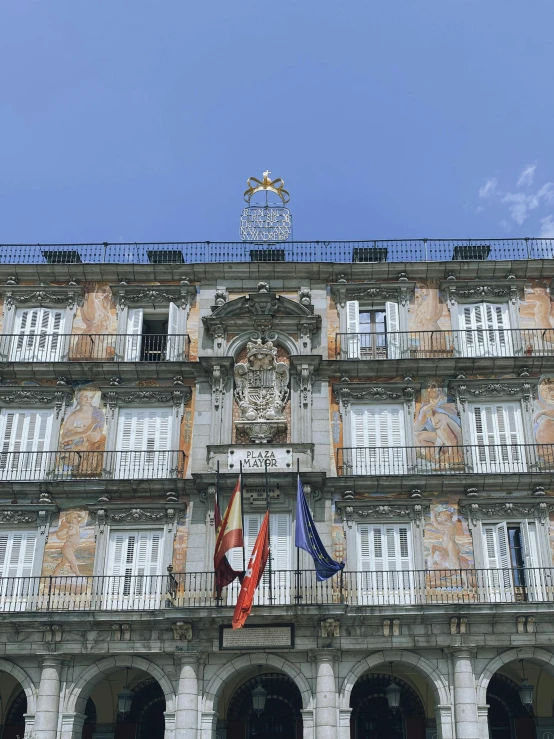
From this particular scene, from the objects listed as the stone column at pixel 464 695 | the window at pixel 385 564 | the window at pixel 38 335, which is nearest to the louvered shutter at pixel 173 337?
the window at pixel 38 335

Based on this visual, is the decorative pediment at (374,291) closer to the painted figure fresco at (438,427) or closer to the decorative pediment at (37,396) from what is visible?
the painted figure fresco at (438,427)

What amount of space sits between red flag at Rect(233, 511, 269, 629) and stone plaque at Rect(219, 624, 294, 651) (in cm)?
71

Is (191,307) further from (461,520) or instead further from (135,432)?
(461,520)

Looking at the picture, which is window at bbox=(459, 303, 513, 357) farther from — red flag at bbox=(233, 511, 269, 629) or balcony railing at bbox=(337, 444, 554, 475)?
red flag at bbox=(233, 511, 269, 629)

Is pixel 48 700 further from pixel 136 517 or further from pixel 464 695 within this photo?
pixel 464 695

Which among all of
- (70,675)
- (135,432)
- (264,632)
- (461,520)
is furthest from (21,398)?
(461,520)

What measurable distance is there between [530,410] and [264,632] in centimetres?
1018

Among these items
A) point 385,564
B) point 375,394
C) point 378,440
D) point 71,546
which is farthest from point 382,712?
point 71,546

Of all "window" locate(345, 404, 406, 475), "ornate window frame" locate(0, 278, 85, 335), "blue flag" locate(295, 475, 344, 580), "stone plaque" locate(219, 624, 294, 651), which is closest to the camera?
"blue flag" locate(295, 475, 344, 580)

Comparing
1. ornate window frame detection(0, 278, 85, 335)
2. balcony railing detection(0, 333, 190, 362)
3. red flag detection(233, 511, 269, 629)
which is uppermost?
ornate window frame detection(0, 278, 85, 335)

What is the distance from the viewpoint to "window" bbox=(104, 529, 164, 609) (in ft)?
82.6

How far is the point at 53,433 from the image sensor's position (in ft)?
90.1

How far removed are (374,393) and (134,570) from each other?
28.4 feet

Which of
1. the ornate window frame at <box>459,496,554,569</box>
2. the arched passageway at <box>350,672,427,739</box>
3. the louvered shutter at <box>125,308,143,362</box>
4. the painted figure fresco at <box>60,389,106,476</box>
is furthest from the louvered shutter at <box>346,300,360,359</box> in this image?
the arched passageway at <box>350,672,427,739</box>
